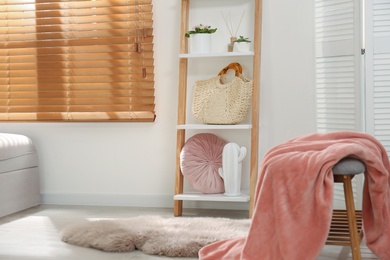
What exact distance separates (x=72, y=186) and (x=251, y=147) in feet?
4.48

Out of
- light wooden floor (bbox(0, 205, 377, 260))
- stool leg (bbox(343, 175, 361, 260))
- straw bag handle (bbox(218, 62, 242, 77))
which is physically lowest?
light wooden floor (bbox(0, 205, 377, 260))

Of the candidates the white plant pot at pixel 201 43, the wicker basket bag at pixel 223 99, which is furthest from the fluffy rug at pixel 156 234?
the white plant pot at pixel 201 43

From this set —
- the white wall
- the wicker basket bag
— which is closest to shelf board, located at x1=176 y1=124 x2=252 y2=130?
the wicker basket bag

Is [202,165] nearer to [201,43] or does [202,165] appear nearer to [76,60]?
[201,43]

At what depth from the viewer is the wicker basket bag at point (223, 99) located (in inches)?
159

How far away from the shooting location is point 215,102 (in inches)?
162

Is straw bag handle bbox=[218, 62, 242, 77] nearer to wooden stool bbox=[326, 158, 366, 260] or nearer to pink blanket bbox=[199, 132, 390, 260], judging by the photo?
pink blanket bbox=[199, 132, 390, 260]

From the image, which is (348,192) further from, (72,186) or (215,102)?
(72,186)

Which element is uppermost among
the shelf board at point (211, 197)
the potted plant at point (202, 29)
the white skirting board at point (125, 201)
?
the potted plant at point (202, 29)

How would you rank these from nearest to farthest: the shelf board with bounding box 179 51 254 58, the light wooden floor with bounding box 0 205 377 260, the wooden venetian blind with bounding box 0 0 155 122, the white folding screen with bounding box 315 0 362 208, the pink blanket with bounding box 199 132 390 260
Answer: the pink blanket with bounding box 199 132 390 260, the light wooden floor with bounding box 0 205 377 260, the white folding screen with bounding box 315 0 362 208, the shelf board with bounding box 179 51 254 58, the wooden venetian blind with bounding box 0 0 155 122

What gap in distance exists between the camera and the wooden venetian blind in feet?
14.6

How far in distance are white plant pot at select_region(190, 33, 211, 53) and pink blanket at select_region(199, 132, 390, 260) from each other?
1686 mm

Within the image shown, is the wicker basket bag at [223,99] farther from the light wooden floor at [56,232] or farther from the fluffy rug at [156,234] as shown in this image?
the fluffy rug at [156,234]

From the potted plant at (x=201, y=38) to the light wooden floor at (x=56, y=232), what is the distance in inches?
39.5
